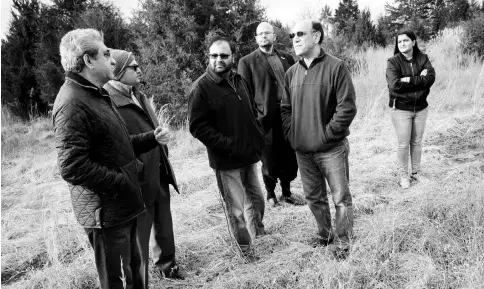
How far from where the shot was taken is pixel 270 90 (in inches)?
177

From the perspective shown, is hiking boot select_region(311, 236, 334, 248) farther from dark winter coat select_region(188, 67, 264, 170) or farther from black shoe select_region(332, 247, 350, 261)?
dark winter coat select_region(188, 67, 264, 170)

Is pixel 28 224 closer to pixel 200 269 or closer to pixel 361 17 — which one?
pixel 200 269

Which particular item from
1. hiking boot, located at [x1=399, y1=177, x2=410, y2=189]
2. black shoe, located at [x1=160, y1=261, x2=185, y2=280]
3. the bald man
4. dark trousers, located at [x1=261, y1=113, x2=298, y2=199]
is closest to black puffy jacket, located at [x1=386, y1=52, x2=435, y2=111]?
hiking boot, located at [x1=399, y1=177, x2=410, y2=189]

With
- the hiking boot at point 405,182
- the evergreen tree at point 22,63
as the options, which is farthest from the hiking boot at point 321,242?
the evergreen tree at point 22,63

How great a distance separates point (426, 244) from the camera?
9.64ft

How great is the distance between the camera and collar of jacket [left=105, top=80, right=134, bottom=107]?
2.94 meters

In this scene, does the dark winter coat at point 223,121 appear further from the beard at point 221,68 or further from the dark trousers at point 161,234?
the dark trousers at point 161,234

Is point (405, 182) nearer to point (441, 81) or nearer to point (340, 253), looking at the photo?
point (340, 253)

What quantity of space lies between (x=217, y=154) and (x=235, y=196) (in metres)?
0.41

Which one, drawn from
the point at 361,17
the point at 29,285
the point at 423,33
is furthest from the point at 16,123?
the point at 423,33

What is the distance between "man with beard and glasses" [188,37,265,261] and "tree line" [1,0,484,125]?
5.20m

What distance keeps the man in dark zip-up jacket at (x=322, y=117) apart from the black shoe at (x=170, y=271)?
133cm

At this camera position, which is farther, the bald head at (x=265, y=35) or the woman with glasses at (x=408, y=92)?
the woman with glasses at (x=408, y=92)

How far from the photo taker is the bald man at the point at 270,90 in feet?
14.7
